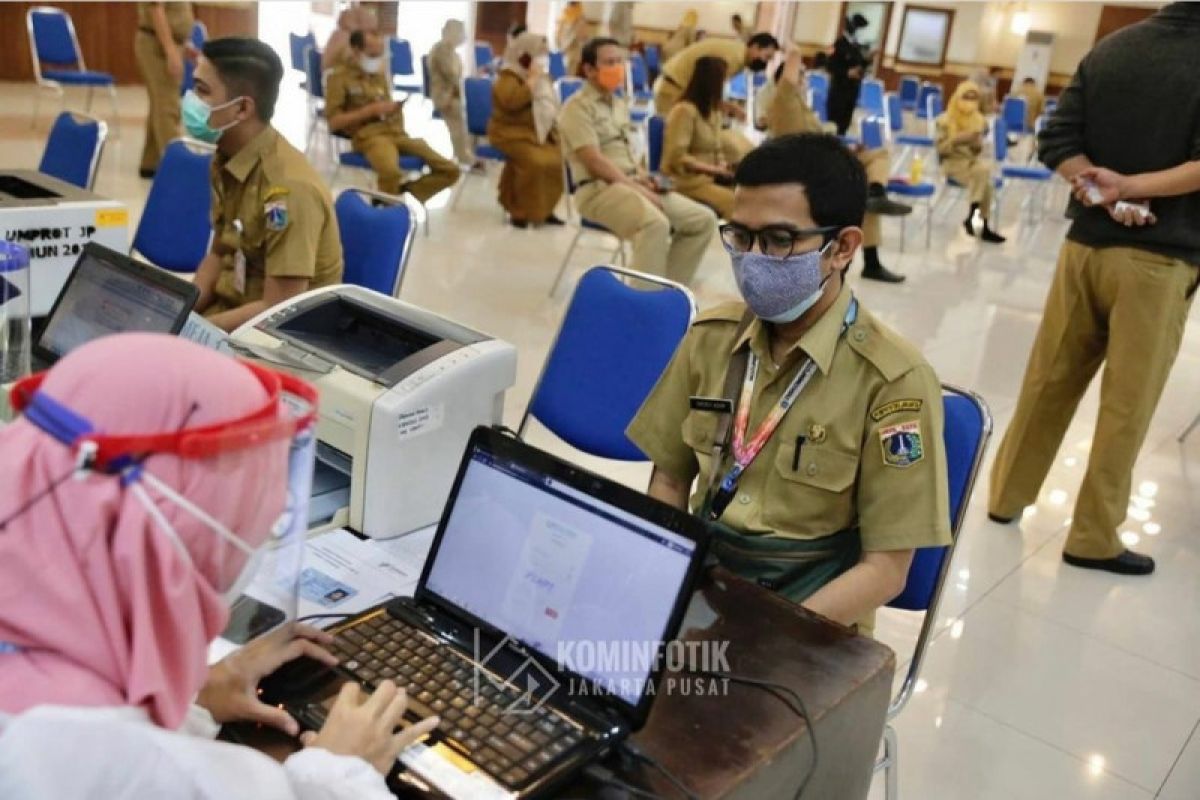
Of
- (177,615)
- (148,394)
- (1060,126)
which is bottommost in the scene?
(177,615)

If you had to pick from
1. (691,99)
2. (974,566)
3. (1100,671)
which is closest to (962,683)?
(1100,671)

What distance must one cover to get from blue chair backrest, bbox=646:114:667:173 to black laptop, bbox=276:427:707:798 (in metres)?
5.09

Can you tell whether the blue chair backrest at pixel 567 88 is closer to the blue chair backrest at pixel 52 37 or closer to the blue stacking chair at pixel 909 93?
the blue chair backrest at pixel 52 37

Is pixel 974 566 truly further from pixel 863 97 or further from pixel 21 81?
pixel 21 81

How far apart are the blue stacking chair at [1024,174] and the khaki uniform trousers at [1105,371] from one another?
5.58m

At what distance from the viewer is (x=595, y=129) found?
4.91m

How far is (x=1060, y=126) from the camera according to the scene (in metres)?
2.92

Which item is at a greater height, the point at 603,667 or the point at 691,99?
the point at 691,99

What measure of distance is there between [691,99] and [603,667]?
183 inches

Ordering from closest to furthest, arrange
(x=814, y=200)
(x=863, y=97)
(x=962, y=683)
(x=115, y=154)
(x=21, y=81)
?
1. (x=814, y=200)
2. (x=962, y=683)
3. (x=115, y=154)
4. (x=21, y=81)
5. (x=863, y=97)

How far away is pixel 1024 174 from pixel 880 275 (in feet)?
9.23

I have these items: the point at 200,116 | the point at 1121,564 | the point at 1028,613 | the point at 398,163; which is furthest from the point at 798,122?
the point at 200,116

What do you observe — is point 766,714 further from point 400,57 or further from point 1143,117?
point 400,57

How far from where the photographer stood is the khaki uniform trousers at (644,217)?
4828 mm
